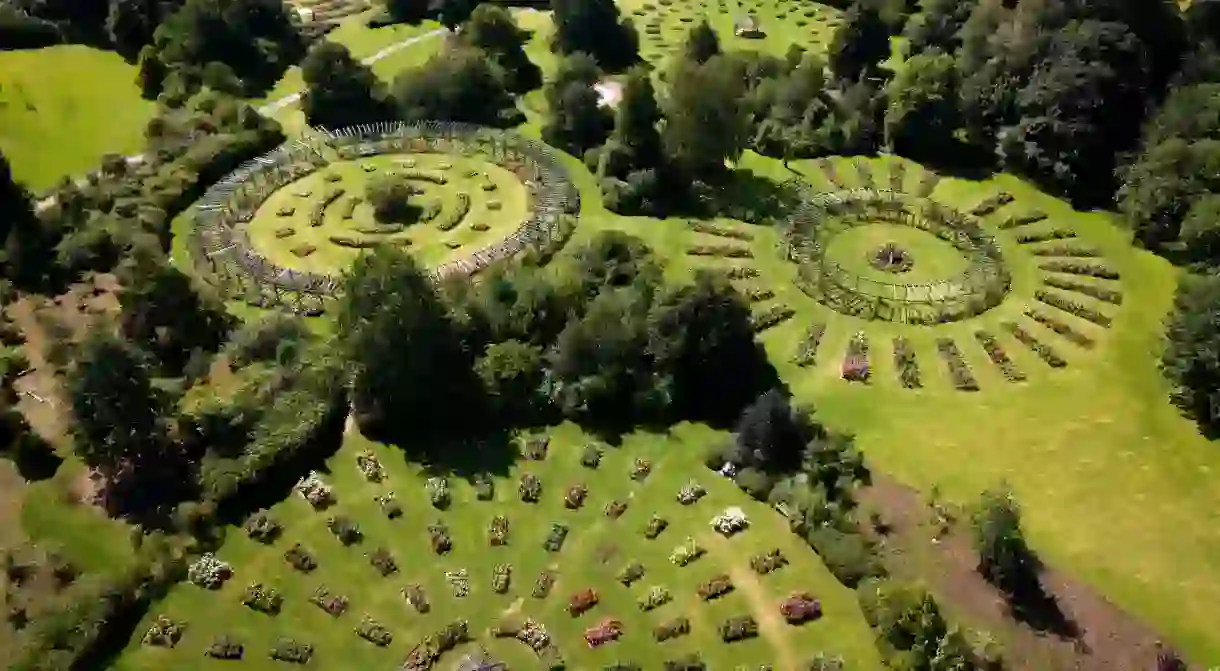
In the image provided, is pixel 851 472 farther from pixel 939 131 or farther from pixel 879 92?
pixel 879 92

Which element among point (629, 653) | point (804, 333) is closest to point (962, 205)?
point (804, 333)

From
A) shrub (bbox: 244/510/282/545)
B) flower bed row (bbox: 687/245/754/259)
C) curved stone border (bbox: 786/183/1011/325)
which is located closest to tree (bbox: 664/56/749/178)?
curved stone border (bbox: 786/183/1011/325)

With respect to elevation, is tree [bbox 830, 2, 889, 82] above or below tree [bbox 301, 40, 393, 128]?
above

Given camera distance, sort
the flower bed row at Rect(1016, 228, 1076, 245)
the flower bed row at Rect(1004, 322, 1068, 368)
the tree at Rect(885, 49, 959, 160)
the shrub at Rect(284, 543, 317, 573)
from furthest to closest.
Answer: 1. the tree at Rect(885, 49, 959, 160)
2. the flower bed row at Rect(1016, 228, 1076, 245)
3. the flower bed row at Rect(1004, 322, 1068, 368)
4. the shrub at Rect(284, 543, 317, 573)

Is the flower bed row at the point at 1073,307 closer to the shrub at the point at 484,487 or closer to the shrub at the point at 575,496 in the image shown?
the shrub at the point at 575,496

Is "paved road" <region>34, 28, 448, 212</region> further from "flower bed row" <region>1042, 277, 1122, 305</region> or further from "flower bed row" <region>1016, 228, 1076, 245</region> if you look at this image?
"flower bed row" <region>1042, 277, 1122, 305</region>

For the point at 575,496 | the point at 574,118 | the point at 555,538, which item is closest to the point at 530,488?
the point at 575,496
